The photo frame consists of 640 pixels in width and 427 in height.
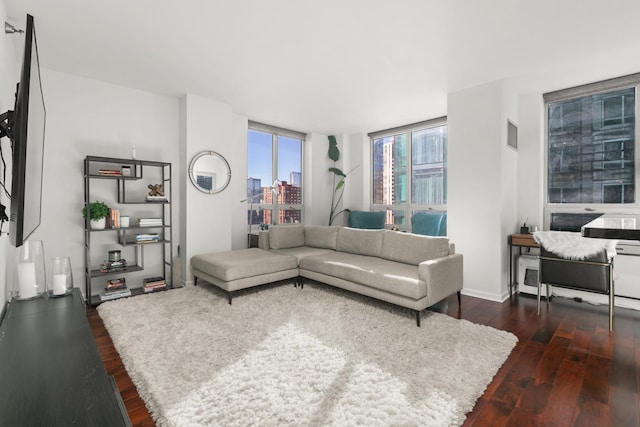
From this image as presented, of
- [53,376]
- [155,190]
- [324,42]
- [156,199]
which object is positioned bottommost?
[53,376]

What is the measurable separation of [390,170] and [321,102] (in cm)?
200

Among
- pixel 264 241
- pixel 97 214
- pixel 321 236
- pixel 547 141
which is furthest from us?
pixel 321 236

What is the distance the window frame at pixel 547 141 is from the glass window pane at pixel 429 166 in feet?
4.27

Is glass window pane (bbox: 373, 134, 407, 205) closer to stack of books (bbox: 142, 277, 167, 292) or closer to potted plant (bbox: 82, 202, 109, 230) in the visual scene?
stack of books (bbox: 142, 277, 167, 292)

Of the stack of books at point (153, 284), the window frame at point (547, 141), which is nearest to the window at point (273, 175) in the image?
the stack of books at point (153, 284)

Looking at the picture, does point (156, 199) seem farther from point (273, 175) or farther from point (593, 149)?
point (593, 149)

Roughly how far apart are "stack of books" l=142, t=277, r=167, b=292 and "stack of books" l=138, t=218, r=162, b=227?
64 cm

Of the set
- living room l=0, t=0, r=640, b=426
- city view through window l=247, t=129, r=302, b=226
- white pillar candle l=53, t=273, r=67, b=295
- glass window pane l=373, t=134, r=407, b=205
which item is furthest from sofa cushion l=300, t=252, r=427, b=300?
white pillar candle l=53, t=273, r=67, b=295

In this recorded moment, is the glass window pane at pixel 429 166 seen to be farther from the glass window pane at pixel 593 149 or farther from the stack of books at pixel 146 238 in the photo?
the stack of books at pixel 146 238

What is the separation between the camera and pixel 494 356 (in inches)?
81.9

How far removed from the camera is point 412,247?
3.27 metres

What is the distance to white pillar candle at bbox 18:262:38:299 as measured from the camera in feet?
5.97

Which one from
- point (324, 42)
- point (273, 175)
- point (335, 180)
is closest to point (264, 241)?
point (273, 175)

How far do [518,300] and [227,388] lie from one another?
10.3 feet
